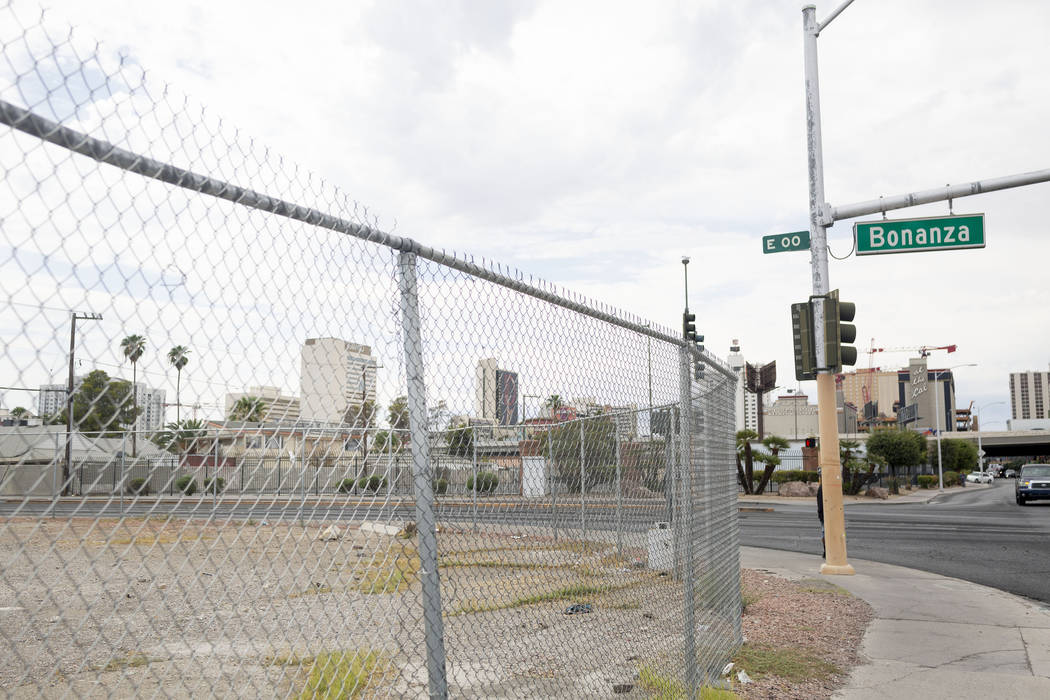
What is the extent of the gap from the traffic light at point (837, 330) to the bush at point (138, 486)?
422 inches

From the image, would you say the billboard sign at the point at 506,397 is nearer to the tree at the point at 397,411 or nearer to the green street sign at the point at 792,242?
the tree at the point at 397,411

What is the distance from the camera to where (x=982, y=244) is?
11.7m

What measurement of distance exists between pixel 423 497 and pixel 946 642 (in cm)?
685

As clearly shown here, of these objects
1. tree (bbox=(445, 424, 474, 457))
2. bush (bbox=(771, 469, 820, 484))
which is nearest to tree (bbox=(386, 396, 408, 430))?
tree (bbox=(445, 424, 474, 457))

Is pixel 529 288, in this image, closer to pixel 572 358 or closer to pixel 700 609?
pixel 572 358

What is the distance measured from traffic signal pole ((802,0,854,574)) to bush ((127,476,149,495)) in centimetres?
1087

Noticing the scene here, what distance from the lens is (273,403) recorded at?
2547 mm

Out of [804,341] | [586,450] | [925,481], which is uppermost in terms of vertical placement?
[804,341]

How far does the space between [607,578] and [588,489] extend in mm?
643

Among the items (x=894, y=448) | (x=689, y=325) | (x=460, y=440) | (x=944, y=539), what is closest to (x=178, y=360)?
(x=460, y=440)

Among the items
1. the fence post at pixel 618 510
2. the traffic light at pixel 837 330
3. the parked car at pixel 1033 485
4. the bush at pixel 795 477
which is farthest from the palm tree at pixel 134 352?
the bush at pixel 795 477

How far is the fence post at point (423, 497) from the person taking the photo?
117 inches

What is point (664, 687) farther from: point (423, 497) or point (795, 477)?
point (795, 477)

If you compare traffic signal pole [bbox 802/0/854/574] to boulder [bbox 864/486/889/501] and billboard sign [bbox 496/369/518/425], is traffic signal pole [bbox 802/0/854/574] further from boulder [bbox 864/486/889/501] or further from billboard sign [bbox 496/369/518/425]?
boulder [bbox 864/486/889/501]
